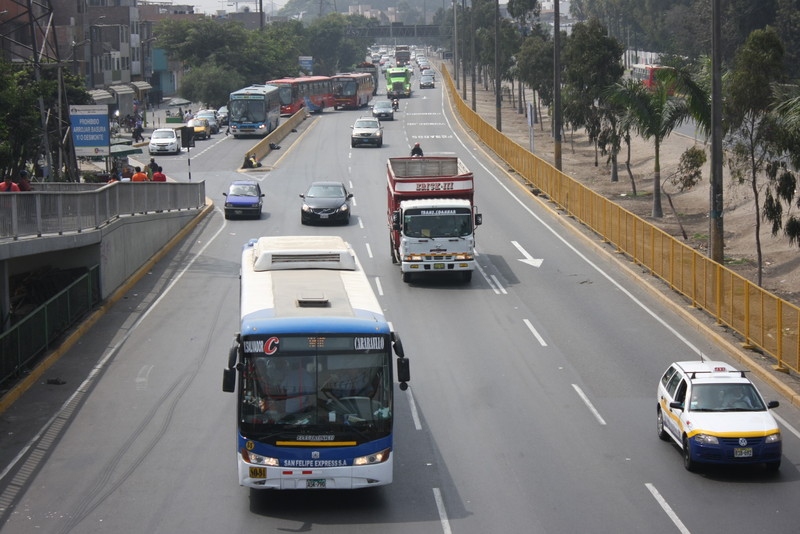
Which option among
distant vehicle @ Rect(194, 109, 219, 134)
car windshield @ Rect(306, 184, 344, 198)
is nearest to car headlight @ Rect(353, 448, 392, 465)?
car windshield @ Rect(306, 184, 344, 198)

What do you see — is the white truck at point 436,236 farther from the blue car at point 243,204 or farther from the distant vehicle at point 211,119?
the distant vehicle at point 211,119

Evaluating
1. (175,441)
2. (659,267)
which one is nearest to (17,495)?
(175,441)

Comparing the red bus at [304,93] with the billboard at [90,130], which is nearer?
the billboard at [90,130]

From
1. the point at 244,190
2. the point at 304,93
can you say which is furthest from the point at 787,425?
the point at 304,93

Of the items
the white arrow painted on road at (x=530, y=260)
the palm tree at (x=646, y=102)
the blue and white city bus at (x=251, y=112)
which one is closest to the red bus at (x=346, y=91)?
the blue and white city bus at (x=251, y=112)

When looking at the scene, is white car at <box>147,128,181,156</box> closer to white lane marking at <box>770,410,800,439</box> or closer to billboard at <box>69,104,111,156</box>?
Answer: billboard at <box>69,104,111,156</box>

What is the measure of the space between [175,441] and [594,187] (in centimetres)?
3723

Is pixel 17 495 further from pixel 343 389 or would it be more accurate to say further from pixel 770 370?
pixel 770 370

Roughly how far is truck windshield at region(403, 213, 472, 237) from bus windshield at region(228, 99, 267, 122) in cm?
4669

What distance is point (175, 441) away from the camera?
18.0m

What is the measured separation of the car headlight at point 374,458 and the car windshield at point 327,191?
28.6m

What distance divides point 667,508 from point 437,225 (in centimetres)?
1669

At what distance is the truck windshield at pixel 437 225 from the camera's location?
30.6 m

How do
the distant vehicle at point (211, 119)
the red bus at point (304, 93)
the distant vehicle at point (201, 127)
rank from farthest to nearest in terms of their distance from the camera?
1. the red bus at point (304, 93)
2. the distant vehicle at point (211, 119)
3. the distant vehicle at point (201, 127)
